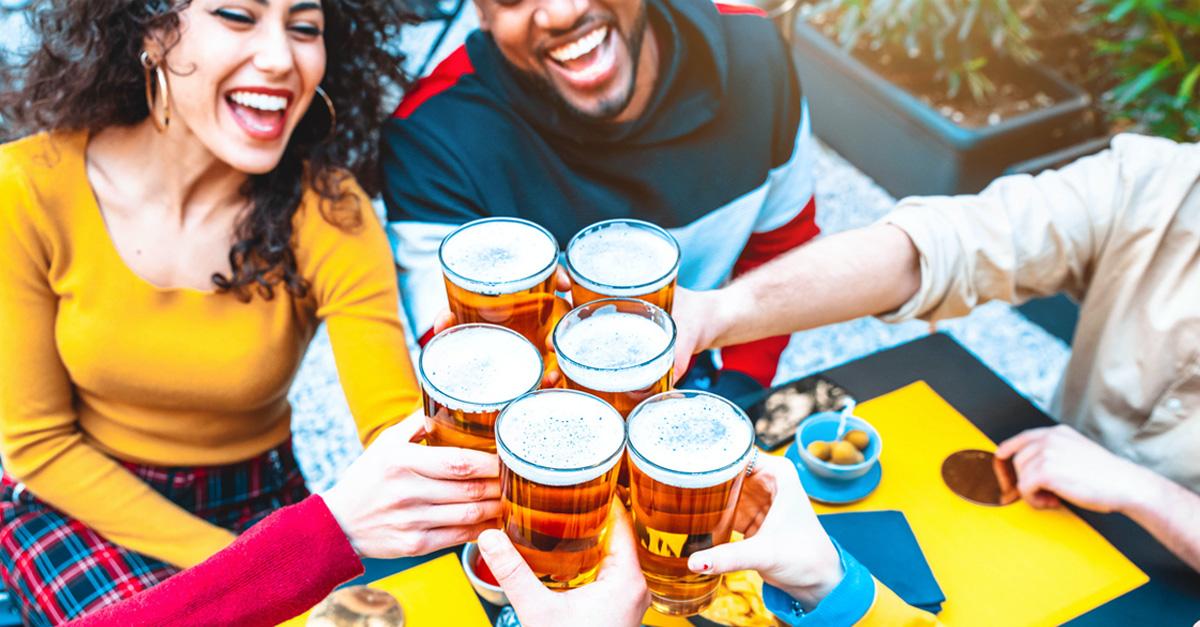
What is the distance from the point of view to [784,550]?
4.04 feet

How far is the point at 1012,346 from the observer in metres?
3.53

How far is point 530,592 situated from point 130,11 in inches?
50.5

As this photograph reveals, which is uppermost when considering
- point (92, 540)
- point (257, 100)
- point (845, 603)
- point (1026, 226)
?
point (257, 100)

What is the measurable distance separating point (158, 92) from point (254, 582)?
987 mm

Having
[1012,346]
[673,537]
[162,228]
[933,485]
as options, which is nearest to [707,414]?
[673,537]

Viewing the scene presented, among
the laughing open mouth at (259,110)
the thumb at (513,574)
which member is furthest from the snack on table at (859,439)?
the laughing open mouth at (259,110)

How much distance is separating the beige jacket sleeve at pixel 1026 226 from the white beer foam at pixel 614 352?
32.9 inches

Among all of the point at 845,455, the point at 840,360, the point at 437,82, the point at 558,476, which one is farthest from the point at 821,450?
the point at 840,360

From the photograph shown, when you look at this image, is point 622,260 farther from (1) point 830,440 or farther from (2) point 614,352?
(1) point 830,440

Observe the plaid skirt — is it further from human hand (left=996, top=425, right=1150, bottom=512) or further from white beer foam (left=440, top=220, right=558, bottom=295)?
human hand (left=996, top=425, right=1150, bottom=512)

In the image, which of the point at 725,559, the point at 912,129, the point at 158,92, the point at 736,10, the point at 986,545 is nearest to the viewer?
the point at 725,559

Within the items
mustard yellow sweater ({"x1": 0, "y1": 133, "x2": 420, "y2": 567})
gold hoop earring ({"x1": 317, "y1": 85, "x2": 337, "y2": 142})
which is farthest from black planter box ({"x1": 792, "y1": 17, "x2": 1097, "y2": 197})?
mustard yellow sweater ({"x1": 0, "y1": 133, "x2": 420, "y2": 567})

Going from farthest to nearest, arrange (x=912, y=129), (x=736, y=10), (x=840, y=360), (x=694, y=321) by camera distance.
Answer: (x=912, y=129) → (x=840, y=360) → (x=736, y=10) → (x=694, y=321)

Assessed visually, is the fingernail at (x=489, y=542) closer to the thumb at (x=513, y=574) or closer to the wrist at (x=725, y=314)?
the thumb at (x=513, y=574)
